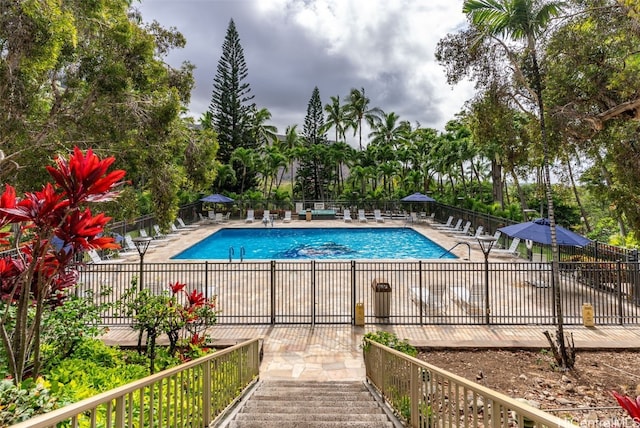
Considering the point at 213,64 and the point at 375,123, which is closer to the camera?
the point at 213,64

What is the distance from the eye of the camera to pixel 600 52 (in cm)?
757

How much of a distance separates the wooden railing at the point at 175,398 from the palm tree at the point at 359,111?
35.8 m

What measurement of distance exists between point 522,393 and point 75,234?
18.3 feet

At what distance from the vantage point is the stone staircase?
10.9 feet

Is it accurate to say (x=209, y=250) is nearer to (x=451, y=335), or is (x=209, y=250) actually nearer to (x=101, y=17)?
(x=101, y=17)

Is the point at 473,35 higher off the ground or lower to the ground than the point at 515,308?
higher

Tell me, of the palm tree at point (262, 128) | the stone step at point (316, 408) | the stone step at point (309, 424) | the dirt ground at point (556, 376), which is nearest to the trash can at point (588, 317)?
the dirt ground at point (556, 376)

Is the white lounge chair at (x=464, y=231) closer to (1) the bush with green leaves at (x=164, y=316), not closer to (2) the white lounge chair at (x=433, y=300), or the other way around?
(2) the white lounge chair at (x=433, y=300)

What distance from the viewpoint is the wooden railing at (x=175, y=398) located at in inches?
62.7

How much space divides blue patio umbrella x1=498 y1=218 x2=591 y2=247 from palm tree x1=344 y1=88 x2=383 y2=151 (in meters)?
28.9

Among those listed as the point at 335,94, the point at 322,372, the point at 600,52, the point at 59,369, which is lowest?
the point at 322,372

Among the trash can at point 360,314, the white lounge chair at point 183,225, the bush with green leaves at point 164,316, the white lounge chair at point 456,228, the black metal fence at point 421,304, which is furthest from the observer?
the white lounge chair at point 183,225

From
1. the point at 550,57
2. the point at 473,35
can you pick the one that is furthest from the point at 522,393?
the point at 550,57

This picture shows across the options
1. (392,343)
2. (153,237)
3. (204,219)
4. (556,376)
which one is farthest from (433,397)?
(204,219)
